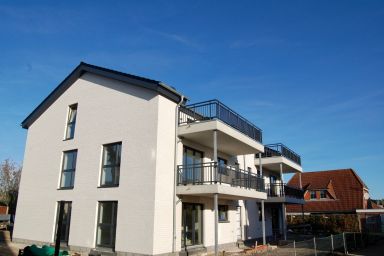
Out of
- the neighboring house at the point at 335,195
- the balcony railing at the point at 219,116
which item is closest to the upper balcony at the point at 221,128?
the balcony railing at the point at 219,116

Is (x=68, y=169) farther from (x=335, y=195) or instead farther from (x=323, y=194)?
(x=335, y=195)

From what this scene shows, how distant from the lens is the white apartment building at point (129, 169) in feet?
44.6

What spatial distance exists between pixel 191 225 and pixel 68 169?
681cm

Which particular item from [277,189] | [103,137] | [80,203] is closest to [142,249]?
[80,203]

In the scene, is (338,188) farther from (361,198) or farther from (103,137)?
(103,137)

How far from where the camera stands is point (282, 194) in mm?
21266

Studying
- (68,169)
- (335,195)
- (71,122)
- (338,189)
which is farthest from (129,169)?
(338,189)

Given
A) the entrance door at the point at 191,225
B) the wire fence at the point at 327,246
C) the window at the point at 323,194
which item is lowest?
the wire fence at the point at 327,246

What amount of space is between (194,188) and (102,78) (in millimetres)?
7307

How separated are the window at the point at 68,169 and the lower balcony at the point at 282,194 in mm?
12046

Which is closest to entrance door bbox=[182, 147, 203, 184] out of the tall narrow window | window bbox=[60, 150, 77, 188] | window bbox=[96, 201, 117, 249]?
the tall narrow window

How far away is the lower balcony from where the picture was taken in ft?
69.1

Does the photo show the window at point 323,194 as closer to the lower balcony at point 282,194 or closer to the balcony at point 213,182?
the lower balcony at point 282,194

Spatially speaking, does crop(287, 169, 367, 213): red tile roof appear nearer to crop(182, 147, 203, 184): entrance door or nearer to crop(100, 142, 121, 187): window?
crop(182, 147, 203, 184): entrance door
